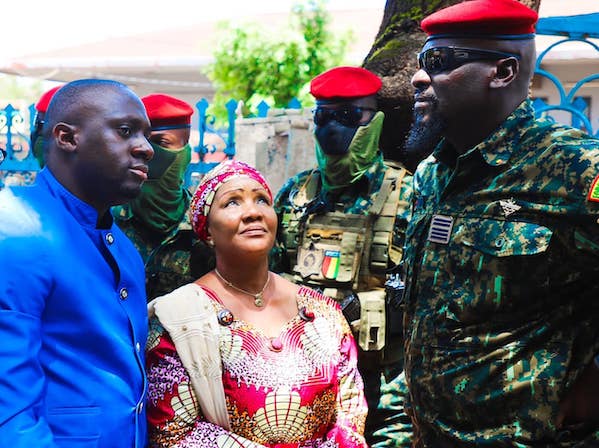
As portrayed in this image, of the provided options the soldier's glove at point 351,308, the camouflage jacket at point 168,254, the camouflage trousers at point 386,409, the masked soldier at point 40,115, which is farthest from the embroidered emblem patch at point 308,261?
the masked soldier at point 40,115

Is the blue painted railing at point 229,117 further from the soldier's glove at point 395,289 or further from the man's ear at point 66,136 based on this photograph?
the soldier's glove at point 395,289

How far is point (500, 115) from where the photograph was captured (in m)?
2.94

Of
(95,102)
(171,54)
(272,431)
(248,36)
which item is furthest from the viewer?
(171,54)

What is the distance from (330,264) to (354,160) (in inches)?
24.3

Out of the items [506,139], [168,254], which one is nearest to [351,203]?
[168,254]

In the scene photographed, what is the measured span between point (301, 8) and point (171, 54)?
644 centimetres

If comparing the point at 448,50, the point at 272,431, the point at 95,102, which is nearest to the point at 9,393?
the point at 95,102

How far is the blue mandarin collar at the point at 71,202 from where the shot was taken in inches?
105

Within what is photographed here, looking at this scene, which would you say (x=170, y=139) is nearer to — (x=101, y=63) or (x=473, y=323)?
(x=473, y=323)

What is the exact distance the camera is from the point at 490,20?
2871 millimetres

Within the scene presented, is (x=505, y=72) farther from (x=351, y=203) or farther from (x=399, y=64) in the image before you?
(x=399, y=64)

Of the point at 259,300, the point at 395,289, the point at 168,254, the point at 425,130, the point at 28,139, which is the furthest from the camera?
the point at 28,139

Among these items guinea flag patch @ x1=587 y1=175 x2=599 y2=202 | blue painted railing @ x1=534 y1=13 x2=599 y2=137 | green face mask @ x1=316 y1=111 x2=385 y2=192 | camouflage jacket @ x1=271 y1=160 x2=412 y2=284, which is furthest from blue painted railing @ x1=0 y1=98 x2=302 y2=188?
guinea flag patch @ x1=587 y1=175 x2=599 y2=202

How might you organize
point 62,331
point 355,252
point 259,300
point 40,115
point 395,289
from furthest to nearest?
point 40,115 < point 355,252 < point 395,289 < point 259,300 < point 62,331
